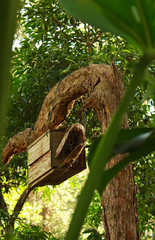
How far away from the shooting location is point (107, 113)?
76.3 inches

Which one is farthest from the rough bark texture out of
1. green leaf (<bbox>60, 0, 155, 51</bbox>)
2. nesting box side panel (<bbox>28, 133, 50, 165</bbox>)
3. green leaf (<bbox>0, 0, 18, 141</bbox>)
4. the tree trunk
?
green leaf (<bbox>0, 0, 18, 141</bbox>)

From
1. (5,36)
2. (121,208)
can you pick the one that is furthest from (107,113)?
(5,36)

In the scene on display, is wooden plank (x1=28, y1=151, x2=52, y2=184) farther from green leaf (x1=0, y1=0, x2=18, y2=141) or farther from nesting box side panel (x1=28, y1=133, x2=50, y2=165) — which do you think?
green leaf (x1=0, y1=0, x2=18, y2=141)

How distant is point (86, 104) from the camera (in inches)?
79.5

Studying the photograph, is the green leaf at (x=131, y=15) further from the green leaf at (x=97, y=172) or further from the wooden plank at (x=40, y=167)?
the wooden plank at (x=40, y=167)

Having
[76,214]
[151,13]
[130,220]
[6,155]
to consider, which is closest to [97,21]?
[151,13]

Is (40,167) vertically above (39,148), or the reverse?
(39,148)

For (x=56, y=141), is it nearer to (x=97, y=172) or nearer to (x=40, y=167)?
(x=40, y=167)

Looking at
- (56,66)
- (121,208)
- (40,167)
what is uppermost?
(56,66)

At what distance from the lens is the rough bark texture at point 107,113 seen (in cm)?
171

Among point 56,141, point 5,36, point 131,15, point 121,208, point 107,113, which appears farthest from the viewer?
point 56,141

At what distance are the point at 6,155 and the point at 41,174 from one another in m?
0.89

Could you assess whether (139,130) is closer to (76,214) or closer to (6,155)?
(76,214)

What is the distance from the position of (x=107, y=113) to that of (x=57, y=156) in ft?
1.07
